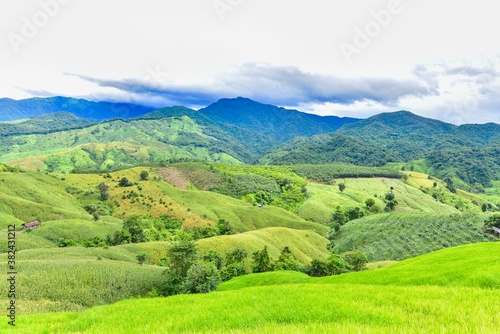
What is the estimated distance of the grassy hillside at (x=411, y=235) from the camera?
94.1 m

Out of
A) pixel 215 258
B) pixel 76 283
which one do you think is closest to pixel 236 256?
pixel 215 258

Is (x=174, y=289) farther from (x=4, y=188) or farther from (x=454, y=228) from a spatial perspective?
(x=4, y=188)

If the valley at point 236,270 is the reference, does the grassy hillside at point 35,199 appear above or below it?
below

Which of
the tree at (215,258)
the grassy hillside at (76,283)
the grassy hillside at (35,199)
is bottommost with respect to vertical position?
the grassy hillside at (35,199)

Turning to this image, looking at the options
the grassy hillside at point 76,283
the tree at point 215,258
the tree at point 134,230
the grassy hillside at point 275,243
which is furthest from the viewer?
the tree at point 134,230

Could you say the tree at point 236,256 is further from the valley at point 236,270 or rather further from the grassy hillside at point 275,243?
the grassy hillside at point 275,243

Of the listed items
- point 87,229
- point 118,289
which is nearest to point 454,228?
point 118,289

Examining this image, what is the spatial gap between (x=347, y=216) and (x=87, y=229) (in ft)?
489

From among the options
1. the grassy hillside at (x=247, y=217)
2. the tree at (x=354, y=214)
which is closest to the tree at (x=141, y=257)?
the grassy hillside at (x=247, y=217)

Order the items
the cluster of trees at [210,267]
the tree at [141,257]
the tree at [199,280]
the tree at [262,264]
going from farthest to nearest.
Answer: the tree at [141,257] → the tree at [262,264] → the cluster of trees at [210,267] → the tree at [199,280]

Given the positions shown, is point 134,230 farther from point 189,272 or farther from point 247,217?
point 247,217

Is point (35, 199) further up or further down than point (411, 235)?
further down

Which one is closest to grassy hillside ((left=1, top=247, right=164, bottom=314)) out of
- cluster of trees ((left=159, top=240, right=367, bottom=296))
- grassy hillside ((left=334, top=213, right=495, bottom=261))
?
cluster of trees ((left=159, top=240, right=367, bottom=296))

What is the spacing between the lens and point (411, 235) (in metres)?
106
